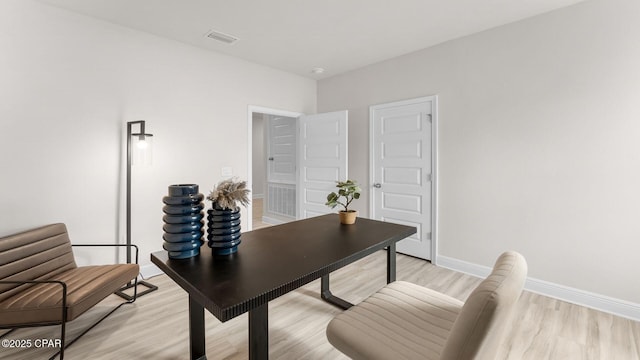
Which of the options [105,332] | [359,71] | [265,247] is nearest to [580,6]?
[359,71]

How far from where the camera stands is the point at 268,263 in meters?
1.40

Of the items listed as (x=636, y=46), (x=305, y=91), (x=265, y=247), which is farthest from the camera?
(x=305, y=91)

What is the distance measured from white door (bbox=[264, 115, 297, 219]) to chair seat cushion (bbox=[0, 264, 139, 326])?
10.6ft

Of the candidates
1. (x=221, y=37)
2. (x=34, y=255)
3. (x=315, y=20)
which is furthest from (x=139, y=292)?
(x=315, y=20)

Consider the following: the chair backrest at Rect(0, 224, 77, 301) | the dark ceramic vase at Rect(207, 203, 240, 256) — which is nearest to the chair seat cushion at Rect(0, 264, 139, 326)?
the chair backrest at Rect(0, 224, 77, 301)

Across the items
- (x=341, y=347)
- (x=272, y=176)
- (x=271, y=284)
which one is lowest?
(x=341, y=347)

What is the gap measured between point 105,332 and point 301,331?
4.54 ft

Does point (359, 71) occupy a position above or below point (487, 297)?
above

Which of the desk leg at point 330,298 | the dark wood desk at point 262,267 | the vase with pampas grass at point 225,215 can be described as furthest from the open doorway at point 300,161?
the vase with pampas grass at point 225,215

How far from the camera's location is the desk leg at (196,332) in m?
1.60

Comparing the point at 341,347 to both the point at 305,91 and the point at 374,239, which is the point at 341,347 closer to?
the point at 374,239

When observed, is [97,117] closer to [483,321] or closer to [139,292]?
[139,292]

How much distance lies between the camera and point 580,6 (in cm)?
242

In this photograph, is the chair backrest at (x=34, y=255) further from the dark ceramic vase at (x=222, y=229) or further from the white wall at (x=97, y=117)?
the dark ceramic vase at (x=222, y=229)
